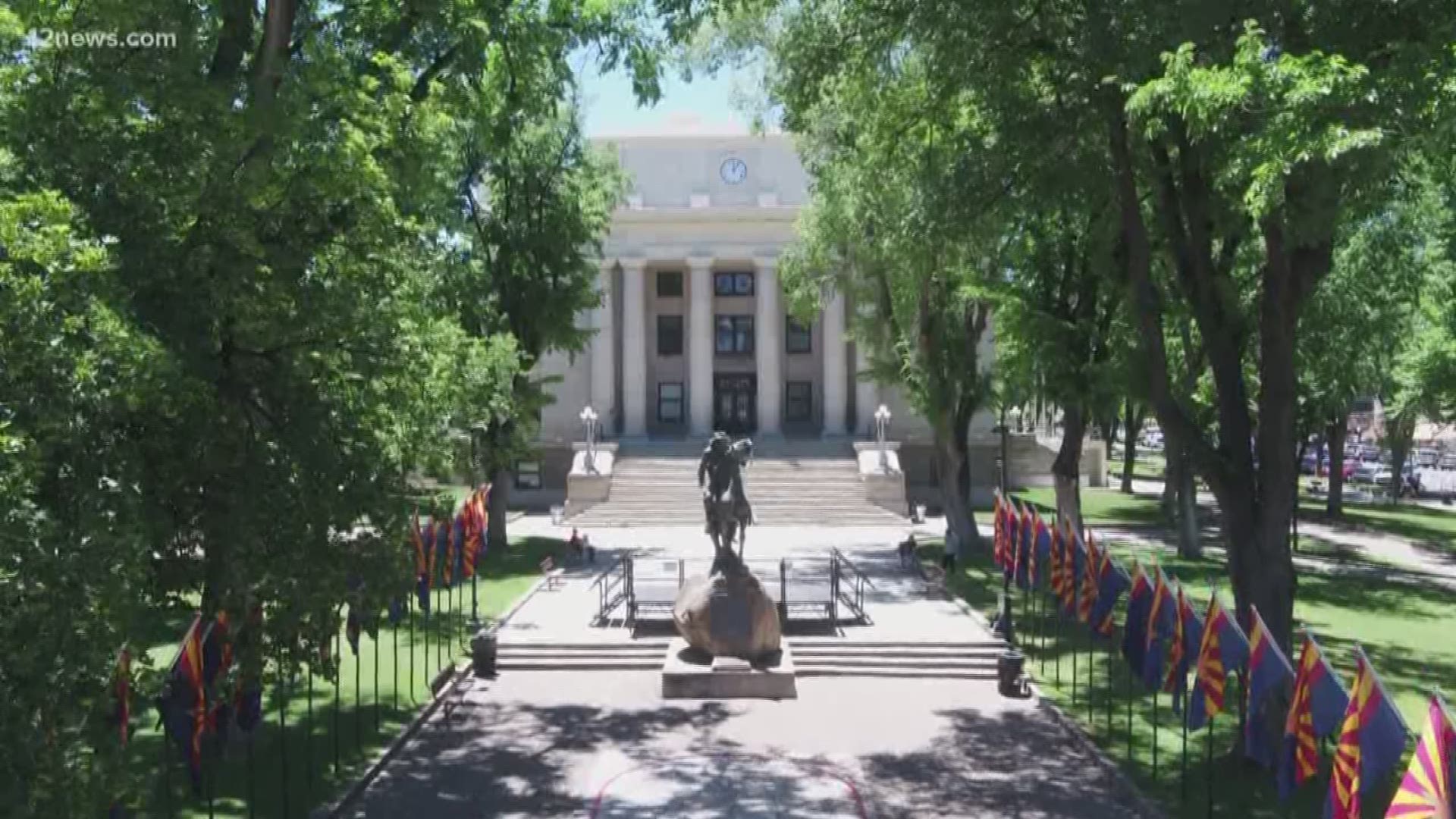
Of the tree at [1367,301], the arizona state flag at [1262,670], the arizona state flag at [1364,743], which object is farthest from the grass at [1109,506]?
the arizona state flag at [1364,743]

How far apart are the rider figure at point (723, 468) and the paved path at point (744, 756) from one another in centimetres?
332

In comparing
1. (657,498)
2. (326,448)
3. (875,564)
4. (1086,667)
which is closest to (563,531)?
(657,498)

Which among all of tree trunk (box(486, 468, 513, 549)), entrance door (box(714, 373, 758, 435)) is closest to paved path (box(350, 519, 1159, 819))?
tree trunk (box(486, 468, 513, 549))

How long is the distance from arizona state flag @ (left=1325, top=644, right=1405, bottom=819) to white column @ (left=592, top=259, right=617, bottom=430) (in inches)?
1922

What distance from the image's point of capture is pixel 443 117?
15297 millimetres

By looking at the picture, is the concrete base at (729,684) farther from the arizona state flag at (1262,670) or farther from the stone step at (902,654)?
the arizona state flag at (1262,670)

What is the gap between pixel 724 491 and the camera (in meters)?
22.8

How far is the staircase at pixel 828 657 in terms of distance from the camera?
71.9 ft

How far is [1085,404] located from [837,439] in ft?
88.1

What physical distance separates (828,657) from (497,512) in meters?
19.8

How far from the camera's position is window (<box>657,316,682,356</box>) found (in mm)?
63531

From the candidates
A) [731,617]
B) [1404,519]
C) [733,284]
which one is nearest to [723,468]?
[731,617]

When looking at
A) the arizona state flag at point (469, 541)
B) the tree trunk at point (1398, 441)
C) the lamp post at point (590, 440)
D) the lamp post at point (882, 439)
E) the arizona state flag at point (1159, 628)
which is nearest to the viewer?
the arizona state flag at point (1159, 628)

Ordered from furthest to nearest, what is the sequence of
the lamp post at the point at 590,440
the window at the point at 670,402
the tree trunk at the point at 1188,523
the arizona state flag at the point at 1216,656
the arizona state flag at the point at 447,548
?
the window at the point at 670,402 → the lamp post at the point at 590,440 → the tree trunk at the point at 1188,523 → the arizona state flag at the point at 447,548 → the arizona state flag at the point at 1216,656
